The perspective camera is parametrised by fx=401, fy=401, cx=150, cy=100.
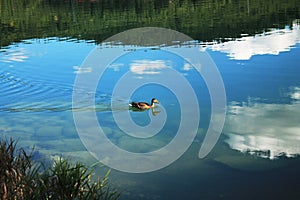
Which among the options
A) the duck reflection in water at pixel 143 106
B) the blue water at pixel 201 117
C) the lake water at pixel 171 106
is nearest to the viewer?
the blue water at pixel 201 117

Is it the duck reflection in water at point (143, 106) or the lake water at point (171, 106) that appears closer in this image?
the lake water at point (171, 106)

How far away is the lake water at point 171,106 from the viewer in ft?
25.8

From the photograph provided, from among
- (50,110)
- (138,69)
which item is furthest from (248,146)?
(138,69)

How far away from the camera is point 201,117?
11.2 m

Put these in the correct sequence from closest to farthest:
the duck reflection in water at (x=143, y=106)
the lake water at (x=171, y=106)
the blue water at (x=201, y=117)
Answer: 1. the blue water at (x=201, y=117)
2. the lake water at (x=171, y=106)
3. the duck reflection in water at (x=143, y=106)

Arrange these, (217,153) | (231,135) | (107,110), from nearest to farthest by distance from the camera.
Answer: (217,153) → (231,135) → (107,110)

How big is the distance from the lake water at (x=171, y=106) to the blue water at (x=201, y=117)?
3 centimetres

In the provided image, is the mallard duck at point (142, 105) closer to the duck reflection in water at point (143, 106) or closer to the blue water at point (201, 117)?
the duck reflection in water at point (143, 106)

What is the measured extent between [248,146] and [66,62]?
12355mm

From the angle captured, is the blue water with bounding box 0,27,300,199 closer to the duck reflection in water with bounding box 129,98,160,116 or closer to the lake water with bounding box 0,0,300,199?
the lake water with bounding box 0,0,300,199

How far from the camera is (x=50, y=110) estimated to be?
12656mm

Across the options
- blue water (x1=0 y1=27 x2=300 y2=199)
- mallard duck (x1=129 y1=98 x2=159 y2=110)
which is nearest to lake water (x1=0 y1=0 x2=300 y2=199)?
blue water (x1=0 y1=27 x2=300 y2=199)

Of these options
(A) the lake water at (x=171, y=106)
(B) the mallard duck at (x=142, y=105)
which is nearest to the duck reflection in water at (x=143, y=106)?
(B) the mallard duck at (x=142, y=105)

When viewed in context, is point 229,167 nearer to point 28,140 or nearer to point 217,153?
point 217,153
